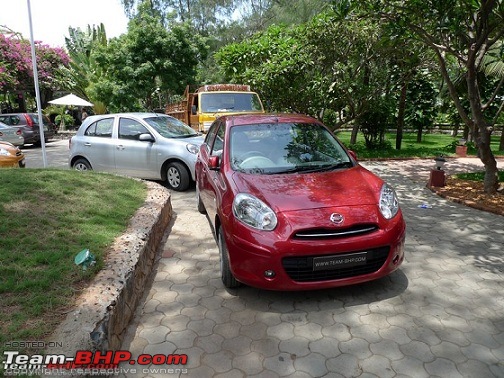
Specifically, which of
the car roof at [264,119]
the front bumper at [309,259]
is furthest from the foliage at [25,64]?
the front bumper at [309,259]

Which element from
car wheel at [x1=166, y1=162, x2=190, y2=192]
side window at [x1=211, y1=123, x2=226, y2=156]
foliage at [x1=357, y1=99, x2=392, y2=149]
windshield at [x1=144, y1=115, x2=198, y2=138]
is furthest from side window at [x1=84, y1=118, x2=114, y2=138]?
foliage at [x1=357, y1=99, x2=392, y2=149]

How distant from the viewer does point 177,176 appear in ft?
24.8

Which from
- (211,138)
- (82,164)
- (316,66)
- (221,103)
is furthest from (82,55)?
(211,138)

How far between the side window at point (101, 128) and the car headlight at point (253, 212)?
18.6 feet

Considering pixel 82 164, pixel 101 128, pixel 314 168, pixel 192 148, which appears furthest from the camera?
pixel 82 164

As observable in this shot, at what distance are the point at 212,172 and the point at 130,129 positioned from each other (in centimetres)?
417

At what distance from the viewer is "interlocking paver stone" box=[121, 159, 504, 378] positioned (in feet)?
8.71

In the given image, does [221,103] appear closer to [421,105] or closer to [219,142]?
[219,142]

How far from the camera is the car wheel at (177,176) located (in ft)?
24.5

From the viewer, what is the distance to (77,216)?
4355 millimetres

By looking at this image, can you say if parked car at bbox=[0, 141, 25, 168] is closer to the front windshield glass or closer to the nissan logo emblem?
the front windshield glass

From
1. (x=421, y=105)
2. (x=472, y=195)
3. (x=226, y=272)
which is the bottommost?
(x=226, y=272)

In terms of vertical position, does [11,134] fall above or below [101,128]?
below

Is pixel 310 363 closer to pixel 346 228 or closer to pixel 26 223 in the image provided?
pixel 346 228
